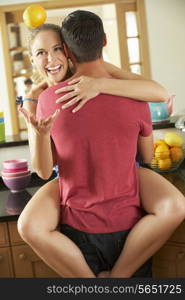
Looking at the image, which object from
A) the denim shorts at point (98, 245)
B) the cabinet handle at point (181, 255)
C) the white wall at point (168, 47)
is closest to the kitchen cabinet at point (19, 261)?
the denim shorts at point (98, 245)

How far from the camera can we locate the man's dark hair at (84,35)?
3.90 ft

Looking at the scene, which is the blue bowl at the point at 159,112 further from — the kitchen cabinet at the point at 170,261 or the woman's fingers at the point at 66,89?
the woman's fingers at the point at 66,89

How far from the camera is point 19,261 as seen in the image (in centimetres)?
152

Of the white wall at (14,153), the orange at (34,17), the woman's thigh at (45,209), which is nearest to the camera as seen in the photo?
the woman's thigh at (45,209)

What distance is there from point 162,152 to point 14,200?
658 millimetres

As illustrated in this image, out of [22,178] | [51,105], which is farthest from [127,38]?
[51,105]

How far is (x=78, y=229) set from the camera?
50.2 inches

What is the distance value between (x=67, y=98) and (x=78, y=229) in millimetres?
387

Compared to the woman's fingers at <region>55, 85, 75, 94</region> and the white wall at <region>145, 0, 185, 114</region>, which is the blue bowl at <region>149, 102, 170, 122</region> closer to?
the woman's fingers at <region>55, 85, 75, 94</region>

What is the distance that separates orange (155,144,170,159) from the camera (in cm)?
186

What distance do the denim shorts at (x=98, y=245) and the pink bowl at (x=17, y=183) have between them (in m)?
0.52

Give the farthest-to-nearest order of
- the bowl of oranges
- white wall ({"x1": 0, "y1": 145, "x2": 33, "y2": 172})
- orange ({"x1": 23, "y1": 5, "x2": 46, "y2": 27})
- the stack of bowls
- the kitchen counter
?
white wall ({"x1": 0, "y1": 145, "x2": 33, "y2": 172}) → the bowl of oranges → the stack of bowls → orange ({"x1": 23, "y1": 5, "x2": 46, "y2": 27}) → the kitchen counter

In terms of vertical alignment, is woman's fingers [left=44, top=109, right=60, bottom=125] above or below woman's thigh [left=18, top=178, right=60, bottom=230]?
above

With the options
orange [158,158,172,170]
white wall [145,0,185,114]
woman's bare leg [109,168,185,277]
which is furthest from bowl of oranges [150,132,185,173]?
white wall [145,0,185,114]
